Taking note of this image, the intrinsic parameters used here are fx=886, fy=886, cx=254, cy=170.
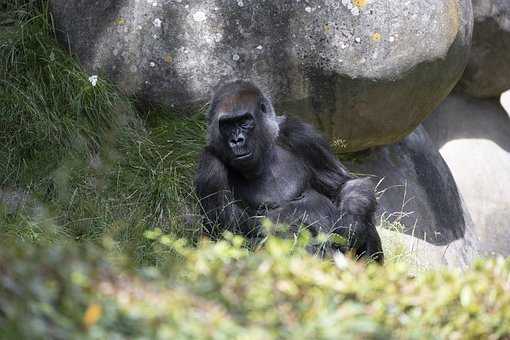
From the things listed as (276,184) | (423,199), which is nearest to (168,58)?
(276,184)

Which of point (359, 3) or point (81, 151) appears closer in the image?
point (81, 151)

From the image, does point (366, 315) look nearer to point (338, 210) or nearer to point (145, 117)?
point (338, 210)

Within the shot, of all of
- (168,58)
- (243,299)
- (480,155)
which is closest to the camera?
(243,299)

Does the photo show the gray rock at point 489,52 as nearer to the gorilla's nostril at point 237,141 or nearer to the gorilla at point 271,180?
the gorilla at point 271,180

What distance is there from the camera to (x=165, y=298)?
211cm

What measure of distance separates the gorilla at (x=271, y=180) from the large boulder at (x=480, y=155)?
4424mm

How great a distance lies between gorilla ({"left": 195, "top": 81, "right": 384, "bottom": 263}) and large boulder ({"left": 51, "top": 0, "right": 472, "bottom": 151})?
0.72m

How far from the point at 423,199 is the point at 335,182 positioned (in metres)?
2.32

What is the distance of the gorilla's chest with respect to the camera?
5.07 metres

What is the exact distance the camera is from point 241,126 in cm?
480

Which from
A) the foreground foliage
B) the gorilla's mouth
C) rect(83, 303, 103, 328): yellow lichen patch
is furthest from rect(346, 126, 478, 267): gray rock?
rect(83, 303, 103, 328): yellow lichen patch

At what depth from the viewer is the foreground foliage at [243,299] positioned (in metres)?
1.99

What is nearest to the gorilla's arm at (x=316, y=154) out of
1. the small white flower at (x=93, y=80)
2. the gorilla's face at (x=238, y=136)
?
the gorilla's face at (x=238, y=136)

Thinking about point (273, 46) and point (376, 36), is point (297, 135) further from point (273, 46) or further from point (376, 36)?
point (376, 36)
